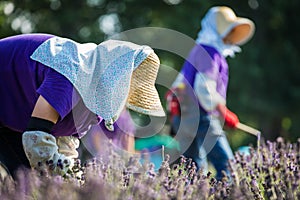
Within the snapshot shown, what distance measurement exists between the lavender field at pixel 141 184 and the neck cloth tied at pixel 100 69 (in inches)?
9.6

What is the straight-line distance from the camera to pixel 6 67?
8.35 feet

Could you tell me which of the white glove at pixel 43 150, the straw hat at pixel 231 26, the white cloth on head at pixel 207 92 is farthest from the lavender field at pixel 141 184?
the straw hat at pixel 231 26

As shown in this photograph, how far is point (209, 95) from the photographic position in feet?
15.9

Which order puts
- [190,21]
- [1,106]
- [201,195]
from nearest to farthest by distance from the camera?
[201,195], [1,106], [190,21]

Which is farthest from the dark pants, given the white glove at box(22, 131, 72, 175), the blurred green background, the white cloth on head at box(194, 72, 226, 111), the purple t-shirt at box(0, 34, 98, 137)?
the blurred green background

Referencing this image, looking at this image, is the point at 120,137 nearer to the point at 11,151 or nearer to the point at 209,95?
the point at 209,95

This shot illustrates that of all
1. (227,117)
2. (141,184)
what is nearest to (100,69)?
(141,184)

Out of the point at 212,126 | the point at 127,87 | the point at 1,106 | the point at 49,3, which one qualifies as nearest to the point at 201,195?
the point at 127,87

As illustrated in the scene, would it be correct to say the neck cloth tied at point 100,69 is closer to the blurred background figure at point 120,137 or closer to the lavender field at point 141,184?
the lavender field at point 141,184

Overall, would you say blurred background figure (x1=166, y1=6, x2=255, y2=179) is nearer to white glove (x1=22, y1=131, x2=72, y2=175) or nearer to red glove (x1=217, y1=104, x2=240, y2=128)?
red glove (x1=217, y1=104, x2=240, y2=128)

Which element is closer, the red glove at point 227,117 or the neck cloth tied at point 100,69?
the neck cloth tied at point 100,69

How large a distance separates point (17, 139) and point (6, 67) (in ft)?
1.41

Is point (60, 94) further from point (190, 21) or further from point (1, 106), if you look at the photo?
point (190, 21)

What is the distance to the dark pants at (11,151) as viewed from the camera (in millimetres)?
2785
